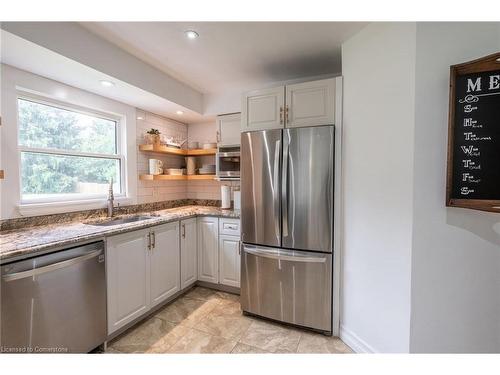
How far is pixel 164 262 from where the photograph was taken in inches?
94.8

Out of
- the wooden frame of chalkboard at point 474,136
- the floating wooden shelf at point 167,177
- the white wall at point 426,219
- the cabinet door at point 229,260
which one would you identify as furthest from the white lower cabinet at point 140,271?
the wooden frame of chalkboard at point 474,136

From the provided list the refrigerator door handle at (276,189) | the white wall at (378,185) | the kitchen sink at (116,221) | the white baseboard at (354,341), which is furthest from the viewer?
the kitchen sink at (116,221)

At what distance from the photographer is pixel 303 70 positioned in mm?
2488

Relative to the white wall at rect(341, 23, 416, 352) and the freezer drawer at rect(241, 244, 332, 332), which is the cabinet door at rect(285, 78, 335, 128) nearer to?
the white wall at rect(341, 23, 416, 352)

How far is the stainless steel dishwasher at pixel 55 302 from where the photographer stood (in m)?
1.34

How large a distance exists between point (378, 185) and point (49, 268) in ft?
7.27

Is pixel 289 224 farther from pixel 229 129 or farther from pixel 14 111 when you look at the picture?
pixel 14 111

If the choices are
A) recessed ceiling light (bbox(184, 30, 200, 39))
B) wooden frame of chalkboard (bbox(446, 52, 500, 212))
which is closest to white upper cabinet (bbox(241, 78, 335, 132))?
recessed ceiling light (bbox(184, 30, 200, 39))

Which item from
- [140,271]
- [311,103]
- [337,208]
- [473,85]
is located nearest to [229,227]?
[140,271]

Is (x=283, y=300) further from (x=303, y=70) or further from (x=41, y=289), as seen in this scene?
(x=303, y=70)

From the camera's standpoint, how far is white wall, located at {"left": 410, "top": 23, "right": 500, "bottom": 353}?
4.51 feet

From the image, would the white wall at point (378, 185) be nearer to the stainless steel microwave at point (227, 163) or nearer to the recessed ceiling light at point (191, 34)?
the recessed ceiling light at point (191, 34)

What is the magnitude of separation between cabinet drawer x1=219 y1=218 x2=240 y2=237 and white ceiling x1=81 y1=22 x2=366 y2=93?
162cm

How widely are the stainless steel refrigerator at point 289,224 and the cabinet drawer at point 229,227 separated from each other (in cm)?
34
